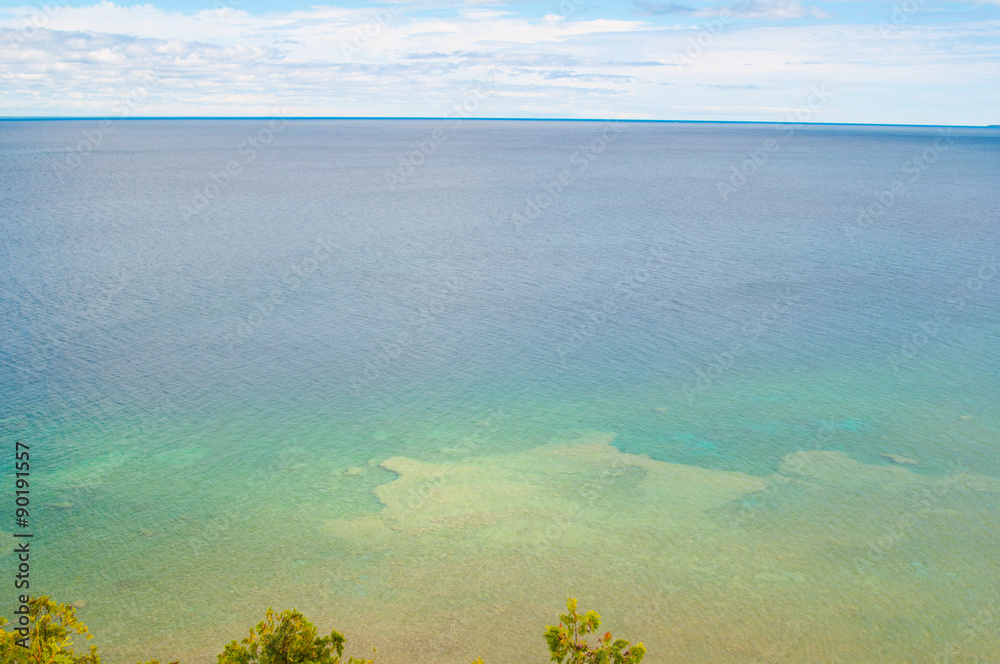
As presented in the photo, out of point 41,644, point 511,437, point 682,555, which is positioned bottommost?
point 41,644

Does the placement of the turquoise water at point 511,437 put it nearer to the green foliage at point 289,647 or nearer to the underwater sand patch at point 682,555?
the underwater sand patch at point 682,555

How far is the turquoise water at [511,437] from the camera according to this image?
779 inches

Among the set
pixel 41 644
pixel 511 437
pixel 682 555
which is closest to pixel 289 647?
pixel 41 644

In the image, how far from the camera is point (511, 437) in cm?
2902

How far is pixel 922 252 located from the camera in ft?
190

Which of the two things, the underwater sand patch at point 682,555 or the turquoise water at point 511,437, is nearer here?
the underwater sand patch at point 682,555

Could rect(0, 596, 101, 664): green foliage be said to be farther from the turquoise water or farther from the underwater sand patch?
the underwater sand patch

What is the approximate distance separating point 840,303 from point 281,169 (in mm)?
95408

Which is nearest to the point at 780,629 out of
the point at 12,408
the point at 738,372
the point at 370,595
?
the point at 370,595

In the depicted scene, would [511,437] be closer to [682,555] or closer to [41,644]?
[682,555]

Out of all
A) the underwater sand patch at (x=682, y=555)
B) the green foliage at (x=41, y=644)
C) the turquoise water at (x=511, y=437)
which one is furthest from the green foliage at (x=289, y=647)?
the turquoise water at (x=511, y=437)

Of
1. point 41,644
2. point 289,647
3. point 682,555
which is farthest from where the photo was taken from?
point 682,555

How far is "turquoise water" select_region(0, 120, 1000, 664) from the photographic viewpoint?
65.0 ft

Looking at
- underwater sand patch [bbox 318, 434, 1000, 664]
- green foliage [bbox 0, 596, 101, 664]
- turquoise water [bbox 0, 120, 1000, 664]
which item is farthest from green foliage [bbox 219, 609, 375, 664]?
turquoise water [bbox 0, 120, 1000, 664]
